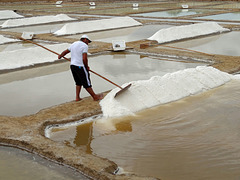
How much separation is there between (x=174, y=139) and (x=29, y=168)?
131cm

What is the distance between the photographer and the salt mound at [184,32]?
9.12m

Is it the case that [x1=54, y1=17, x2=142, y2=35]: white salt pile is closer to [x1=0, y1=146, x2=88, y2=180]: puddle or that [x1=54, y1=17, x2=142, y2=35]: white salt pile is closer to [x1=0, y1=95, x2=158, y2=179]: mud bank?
[x1=0, y1=95, x2=158, y2=179]: mud bank

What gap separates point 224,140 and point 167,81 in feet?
4.78

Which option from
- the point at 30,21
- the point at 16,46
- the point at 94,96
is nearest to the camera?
the point at 94,96

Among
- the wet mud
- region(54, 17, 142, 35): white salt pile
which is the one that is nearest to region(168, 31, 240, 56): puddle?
the wet mud

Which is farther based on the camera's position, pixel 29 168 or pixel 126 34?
pixel 126 34

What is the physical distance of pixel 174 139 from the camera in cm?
347

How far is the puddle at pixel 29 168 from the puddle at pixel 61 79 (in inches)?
42.9

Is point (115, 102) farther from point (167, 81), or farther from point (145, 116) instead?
point (167, 81)

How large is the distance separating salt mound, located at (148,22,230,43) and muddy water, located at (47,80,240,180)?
15.6 feet

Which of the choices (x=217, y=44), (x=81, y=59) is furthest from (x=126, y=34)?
(x=81, y=59)

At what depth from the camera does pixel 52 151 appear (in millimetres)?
3223

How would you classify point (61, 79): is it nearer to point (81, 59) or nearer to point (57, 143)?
point (81, 59)

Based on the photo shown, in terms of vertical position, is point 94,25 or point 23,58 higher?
point 94,25
